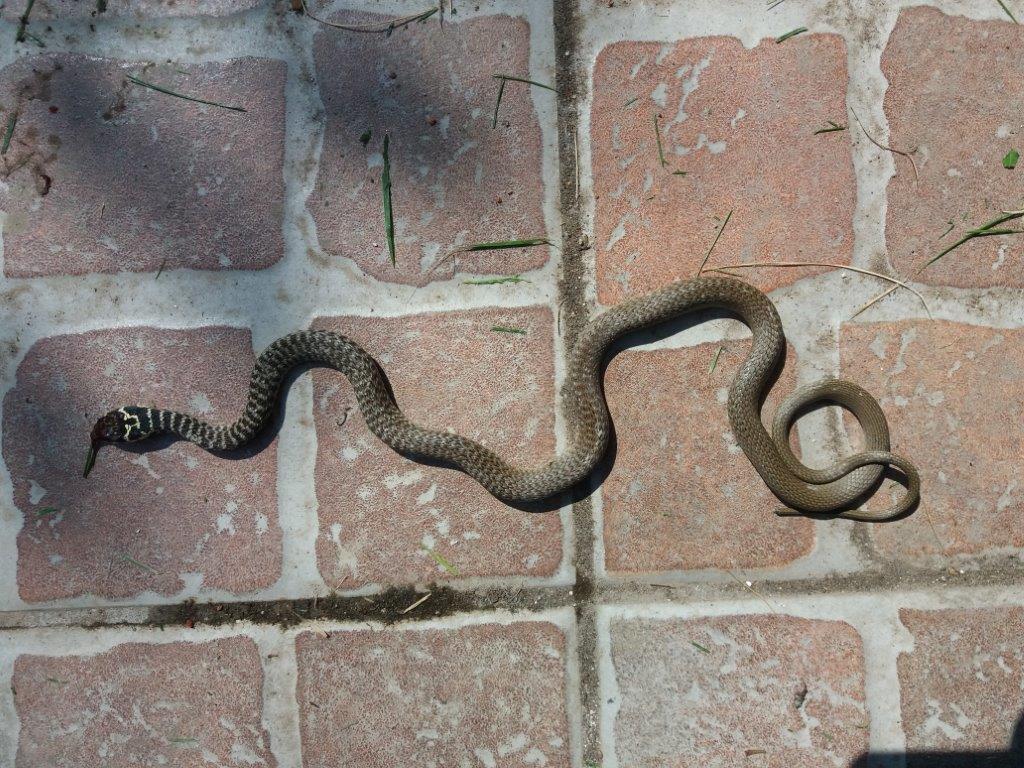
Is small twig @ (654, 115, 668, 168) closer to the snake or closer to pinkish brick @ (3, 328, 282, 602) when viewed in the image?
the snake

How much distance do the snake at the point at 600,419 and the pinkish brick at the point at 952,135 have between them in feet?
2.23

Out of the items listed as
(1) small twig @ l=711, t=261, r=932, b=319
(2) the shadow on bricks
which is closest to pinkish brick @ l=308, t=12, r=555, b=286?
(1) small twig @ l=711, t=261, r=932, b=319

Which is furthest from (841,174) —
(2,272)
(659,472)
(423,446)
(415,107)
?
(2,272)

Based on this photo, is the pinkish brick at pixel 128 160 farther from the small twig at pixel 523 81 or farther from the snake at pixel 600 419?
the small twig at pixel 523 81

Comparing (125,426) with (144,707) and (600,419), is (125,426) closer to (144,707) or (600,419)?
(144,707)

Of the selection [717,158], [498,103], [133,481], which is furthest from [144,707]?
[717,158]

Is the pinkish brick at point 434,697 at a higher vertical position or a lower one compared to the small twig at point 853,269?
lower

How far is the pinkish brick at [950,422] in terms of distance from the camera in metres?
2.70

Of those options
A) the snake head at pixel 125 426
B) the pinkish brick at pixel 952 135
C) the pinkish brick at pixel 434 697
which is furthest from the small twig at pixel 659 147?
the snake head at pixel 125 426

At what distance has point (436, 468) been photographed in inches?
110

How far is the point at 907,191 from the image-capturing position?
9.05 feet

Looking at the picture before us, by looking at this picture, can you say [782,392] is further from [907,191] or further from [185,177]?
[185,177]

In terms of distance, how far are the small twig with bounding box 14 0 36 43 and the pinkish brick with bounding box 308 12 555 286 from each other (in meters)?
1.32

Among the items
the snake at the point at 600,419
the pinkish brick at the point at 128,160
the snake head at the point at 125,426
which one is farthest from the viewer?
the pinkish brick at the point at 128,160
